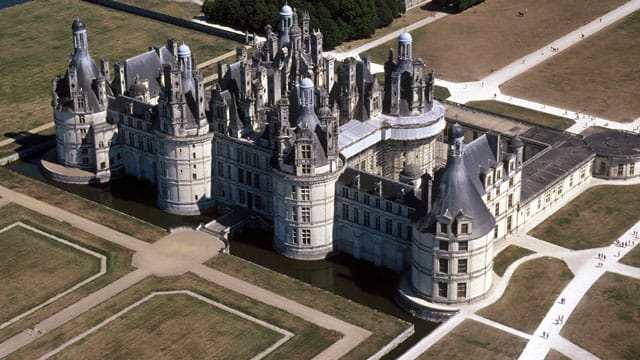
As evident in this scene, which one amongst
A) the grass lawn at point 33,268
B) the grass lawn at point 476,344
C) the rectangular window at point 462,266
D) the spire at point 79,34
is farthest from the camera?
the spire at point 79,34

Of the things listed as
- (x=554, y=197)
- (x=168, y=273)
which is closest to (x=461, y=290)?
(x=554, y=197)

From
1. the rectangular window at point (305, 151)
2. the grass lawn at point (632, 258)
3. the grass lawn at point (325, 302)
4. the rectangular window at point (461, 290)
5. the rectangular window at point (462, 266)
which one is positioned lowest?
the grass lawn at point (325, 302)

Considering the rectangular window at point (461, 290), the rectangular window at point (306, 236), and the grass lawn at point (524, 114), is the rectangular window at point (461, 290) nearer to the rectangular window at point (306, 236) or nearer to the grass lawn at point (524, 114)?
the rectangular window at point (306, 236)

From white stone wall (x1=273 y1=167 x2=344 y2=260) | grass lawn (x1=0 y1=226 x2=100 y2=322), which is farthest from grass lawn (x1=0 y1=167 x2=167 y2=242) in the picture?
white stone wall (x1=273 y1=167 x2=344 y2=260)

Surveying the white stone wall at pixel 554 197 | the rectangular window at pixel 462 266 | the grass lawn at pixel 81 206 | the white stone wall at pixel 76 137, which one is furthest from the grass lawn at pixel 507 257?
the white stone wall at pixel 76 137

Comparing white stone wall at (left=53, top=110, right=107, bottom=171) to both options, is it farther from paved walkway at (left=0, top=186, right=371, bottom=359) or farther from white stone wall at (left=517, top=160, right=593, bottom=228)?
white stone wall at (left=517, top=160, right=593, bottom=228)

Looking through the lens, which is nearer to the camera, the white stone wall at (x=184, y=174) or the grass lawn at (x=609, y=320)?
the grass lawn at (x=609, y=320)

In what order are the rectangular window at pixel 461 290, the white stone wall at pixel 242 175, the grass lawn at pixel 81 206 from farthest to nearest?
the white stone wall at pixel 242 175, the grass lawn at pixel 81 206, the rectangular window at pixel 461 290

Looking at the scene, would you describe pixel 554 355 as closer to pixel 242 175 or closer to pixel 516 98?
pixel 242 175

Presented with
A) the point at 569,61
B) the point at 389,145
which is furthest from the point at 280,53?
the point at 569,61
